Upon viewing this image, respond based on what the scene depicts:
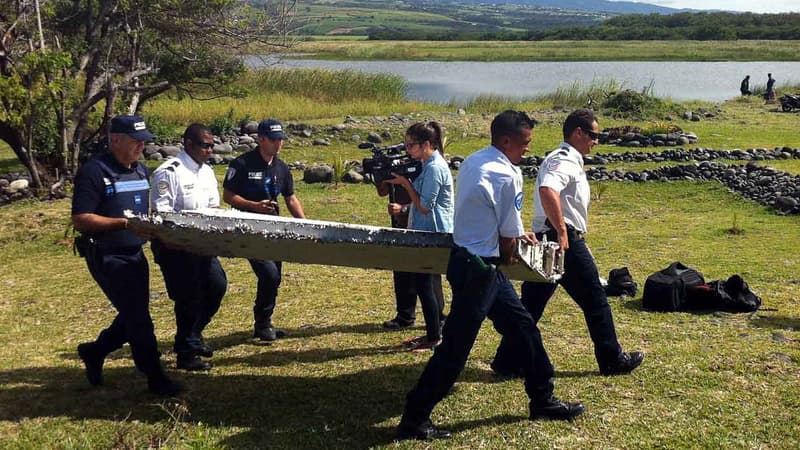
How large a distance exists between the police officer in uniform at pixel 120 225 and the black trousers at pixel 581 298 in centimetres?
262

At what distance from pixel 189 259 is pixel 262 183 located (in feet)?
3.81

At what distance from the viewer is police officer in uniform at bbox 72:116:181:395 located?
5.03 m

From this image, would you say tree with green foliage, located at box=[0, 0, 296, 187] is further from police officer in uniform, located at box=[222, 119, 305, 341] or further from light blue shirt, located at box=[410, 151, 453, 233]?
light blue shirt, located at box=[410, 151, 453, 233]

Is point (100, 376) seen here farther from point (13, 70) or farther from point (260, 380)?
point (13, 70)

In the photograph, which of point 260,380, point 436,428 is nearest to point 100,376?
point 260,380

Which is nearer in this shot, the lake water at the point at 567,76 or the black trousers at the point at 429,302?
the black trousers at the point at 429,302

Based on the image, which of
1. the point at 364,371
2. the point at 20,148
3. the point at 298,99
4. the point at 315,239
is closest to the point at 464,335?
the point at 315,239

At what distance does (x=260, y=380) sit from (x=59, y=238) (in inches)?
287

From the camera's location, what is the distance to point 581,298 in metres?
5.71

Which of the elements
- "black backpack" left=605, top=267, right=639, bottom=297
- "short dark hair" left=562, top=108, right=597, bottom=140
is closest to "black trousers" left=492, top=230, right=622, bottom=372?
"short dark hair" left=562, top=108, right=597, bottom=140

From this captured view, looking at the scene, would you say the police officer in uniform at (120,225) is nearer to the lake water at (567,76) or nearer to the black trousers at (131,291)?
the black trousers at (131,291)

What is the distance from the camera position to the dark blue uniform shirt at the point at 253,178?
6.59m

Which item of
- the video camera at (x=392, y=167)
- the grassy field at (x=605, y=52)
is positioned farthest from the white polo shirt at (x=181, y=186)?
the grassy field at (x=605, y=52)

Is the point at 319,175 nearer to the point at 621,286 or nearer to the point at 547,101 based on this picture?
the point at 621,286
